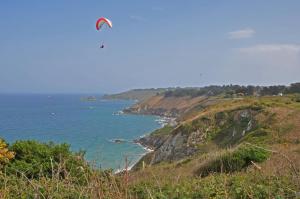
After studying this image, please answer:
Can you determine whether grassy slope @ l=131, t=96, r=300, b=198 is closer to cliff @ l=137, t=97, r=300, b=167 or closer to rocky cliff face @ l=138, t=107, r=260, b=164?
cliff @ l=137, t=97, r=300, b=167

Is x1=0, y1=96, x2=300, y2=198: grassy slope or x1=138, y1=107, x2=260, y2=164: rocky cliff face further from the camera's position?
x1=138, y1=107, x2=260, y2=164: rocky cliff face

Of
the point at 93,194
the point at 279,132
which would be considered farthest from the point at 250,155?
the point at 279,132

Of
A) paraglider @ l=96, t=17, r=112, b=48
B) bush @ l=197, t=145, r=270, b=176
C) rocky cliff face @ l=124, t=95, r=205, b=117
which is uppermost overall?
paraglider @ l=96, t=17, r=112, b=48

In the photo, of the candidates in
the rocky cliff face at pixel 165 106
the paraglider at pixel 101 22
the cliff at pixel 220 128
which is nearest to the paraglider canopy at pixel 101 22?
the paraglider at pixel 101 22

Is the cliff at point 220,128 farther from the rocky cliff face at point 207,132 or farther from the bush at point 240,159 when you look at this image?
the bush at point 240,159

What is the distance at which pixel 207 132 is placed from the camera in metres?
48.7

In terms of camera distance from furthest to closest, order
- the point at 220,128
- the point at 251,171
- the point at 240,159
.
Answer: the point at 220,128 → the point at 240,159 → the point at 251,171

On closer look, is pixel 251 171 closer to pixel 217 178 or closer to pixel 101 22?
pixel 217 178

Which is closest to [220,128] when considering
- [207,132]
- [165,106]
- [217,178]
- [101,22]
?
[207,132]

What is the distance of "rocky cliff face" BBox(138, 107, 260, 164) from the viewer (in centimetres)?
4438

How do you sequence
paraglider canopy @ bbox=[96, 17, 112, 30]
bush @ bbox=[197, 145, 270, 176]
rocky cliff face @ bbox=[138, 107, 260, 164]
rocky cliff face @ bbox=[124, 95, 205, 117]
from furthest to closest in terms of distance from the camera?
rocky cliff face @ bbox=[124, 95, 205, 117]
rocky cliff face @ bbox=[138, 107, 260, 164]
paraglider canopy @ bbox=[96, 17, 112, 30]
bush @ bbox=[197, 145, 270, 176]

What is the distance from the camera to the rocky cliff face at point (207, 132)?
44375mm

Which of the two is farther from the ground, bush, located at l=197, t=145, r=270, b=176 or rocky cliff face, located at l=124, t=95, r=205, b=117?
bush, located at l=197, t=145, r=270, b=176

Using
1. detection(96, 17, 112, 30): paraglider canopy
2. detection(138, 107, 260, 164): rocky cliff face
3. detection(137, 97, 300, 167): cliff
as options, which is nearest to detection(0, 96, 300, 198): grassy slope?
detection(137, 97, 300, 167): cliff
